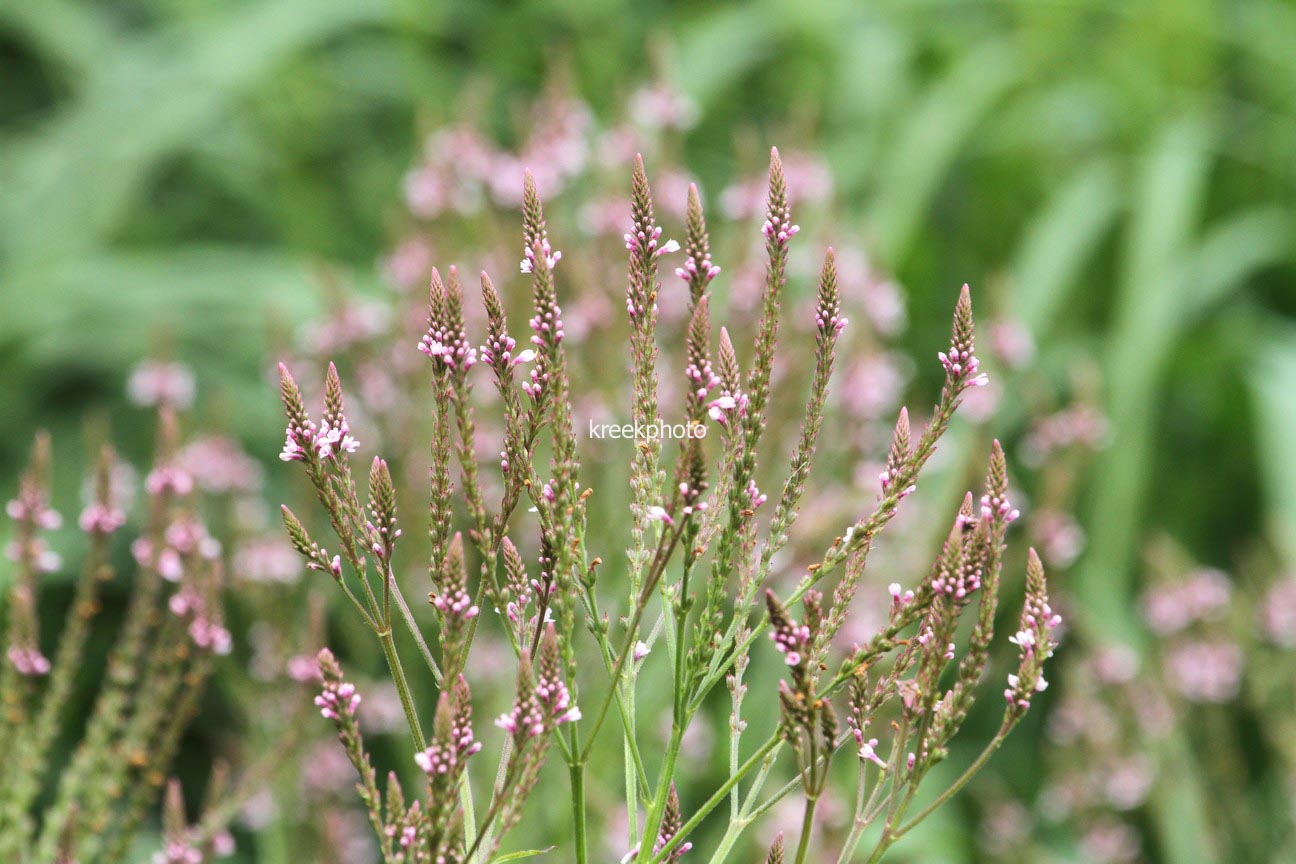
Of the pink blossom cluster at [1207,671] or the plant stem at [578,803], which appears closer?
the plant stem at [578,803]

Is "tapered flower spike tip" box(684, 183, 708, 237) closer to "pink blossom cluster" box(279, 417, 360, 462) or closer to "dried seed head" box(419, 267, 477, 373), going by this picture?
"dried seed head" box(419, 267, 477, 373)

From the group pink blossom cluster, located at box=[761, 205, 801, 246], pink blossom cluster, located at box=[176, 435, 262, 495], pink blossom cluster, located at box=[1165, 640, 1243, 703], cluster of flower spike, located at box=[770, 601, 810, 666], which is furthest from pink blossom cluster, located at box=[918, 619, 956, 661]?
pink blossom cluster, located at box=[1165, 640, 1243, 703]

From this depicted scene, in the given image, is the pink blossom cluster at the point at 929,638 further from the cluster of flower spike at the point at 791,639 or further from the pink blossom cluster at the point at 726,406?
the pink blossom cluster at the point at 726,406

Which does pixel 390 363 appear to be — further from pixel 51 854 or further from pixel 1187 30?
pixel 1187 30

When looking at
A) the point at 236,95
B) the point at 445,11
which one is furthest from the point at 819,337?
the point at 445,11

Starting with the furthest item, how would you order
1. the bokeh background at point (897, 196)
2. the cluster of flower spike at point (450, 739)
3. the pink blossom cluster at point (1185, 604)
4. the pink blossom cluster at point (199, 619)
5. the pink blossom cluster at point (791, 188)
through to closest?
the bokeh background at point (897, 196)
the pink blossom cluster at point (1185, 604)
the pink blossom cluster at point (791, 188)
the pink blossom cluster at point (199, 619)
the cluster of flower spike at point (450, 739)

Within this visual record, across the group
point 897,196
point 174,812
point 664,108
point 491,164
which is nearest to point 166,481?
point 174,812

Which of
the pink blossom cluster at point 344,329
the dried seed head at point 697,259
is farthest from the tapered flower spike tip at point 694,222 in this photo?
the pink blossom cluster at point 344,329

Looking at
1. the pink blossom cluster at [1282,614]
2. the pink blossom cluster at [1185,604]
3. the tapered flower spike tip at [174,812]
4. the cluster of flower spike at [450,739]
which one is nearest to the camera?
the cluster of flower spike at [450,739]
